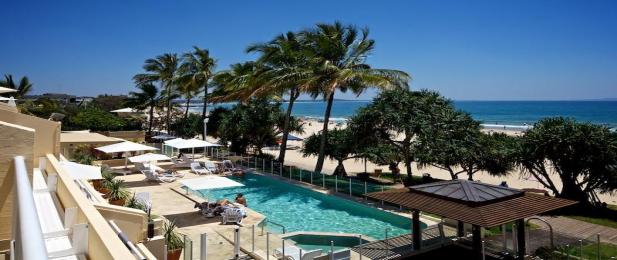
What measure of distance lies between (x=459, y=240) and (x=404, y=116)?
838 centimetres

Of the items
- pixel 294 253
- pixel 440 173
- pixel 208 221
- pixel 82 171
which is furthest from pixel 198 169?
pixel 440 173

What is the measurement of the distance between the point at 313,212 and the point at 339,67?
871 centimetres

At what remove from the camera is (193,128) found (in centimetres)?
3500

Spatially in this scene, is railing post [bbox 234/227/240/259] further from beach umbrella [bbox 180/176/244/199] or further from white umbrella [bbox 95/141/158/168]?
white umbrella [bbox 95/141/158/168]

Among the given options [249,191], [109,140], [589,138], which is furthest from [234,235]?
[109,140]

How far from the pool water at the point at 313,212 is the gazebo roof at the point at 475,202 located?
11.0 feet

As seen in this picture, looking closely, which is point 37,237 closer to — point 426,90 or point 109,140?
point 426,90

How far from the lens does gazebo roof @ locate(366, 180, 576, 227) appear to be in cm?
762

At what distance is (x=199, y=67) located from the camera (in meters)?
34.8

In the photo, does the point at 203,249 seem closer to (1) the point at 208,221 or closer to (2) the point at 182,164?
(1) the point at 208,221

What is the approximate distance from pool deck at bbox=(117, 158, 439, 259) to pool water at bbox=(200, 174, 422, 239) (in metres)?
0.40

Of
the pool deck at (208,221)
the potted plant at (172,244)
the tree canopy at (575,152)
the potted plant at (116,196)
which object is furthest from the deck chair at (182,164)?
the tree canopy at (575,152)

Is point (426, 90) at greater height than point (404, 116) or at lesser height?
greater

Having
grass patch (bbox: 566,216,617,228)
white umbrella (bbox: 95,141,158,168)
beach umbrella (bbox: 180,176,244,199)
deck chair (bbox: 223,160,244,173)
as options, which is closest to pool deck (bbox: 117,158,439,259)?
beach umbrella (bbox: 180,176,244,199)
